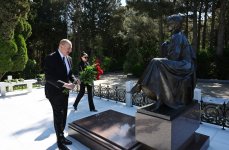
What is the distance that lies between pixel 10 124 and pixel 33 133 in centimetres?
98

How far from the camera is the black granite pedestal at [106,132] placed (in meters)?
3.38

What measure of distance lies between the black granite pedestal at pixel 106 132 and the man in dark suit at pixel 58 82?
0.42 m

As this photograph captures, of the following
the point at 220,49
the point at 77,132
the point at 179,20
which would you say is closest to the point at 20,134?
the point at 77,132

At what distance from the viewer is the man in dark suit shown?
11.6ft

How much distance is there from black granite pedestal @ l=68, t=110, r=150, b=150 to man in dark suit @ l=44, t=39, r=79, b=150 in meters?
0.42

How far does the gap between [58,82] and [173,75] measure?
5.83 ft

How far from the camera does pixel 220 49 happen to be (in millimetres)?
15078

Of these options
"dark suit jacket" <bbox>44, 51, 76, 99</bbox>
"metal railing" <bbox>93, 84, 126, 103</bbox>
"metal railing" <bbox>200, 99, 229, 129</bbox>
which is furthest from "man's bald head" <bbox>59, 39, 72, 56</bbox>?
"metal railing" <bbox>93, 84, 126, 103</bbox>

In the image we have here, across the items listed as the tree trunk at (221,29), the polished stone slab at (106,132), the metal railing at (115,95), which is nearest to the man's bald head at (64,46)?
the polished stone slab at (106,132)

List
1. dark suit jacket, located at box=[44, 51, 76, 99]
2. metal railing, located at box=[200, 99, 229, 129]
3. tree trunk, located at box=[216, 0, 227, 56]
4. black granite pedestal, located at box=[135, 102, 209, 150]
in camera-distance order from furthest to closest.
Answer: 1. tree trunk, located at box=[216, 0, 227, 56]
2. metal railing, located at box=[200, 99, 229, 129]
3. dark suit jacket, located at box=[44, 51, 76, 99]
4. black granite pedestal, located at box=[135, 102, 209, 150]

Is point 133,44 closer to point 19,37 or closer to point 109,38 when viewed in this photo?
point 109,38

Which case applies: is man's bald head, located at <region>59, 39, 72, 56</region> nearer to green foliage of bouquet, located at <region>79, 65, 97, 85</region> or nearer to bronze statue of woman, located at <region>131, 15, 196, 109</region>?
bronze statue of woman, located at <region>131, 15, 196, 109</region>

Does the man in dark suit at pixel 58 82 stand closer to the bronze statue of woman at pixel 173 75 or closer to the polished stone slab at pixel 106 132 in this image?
the polished stone slab at pixel 106 132

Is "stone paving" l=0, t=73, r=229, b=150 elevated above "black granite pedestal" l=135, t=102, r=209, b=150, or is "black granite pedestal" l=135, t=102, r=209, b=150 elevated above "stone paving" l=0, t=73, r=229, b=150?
"black granite pedestal" l=135, t=102, r=209, b=150
